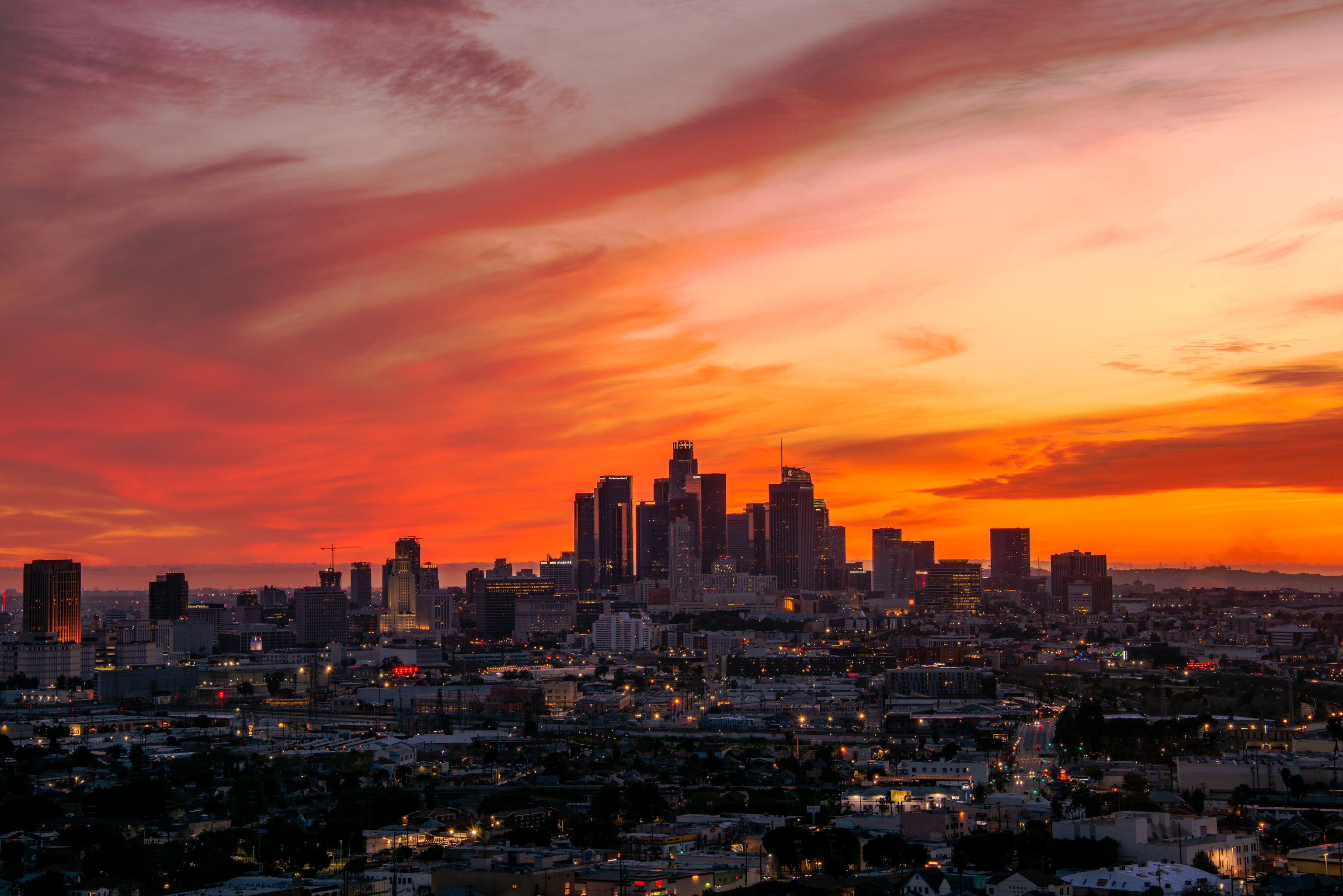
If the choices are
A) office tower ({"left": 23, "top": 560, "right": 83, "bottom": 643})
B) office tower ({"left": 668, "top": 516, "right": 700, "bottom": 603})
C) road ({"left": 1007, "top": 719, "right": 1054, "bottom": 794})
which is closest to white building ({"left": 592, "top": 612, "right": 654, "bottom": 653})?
office tower ({"left": 668, "top": 516, "right": 700, "bottom": 603})

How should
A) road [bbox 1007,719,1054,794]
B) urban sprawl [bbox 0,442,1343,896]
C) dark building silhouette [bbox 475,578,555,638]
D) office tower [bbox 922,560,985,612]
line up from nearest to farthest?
urban sprawl [bbox 0,442,1343,896] < road [bbox 1007,719,1054,794] < dark building silhouette [bbox 475,578,555,638] < office tower [bbox 922,560,985,612]

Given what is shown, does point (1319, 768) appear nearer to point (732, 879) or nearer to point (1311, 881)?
point (1311, 881)

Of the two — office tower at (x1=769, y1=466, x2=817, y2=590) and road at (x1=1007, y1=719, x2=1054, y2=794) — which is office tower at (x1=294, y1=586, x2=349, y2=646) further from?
road at (x1=1007, y1=719, x2=1054, y2=794)

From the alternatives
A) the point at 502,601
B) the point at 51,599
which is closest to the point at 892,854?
the point at 51,599

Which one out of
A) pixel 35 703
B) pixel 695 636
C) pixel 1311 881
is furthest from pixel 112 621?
pixel 1311 881

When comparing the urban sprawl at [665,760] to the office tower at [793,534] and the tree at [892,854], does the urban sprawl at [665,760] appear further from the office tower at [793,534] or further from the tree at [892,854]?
the office tower at [793,534]

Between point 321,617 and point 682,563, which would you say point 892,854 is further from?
point 682,563

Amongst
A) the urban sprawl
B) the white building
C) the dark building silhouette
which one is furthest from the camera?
the dark building silhouette
